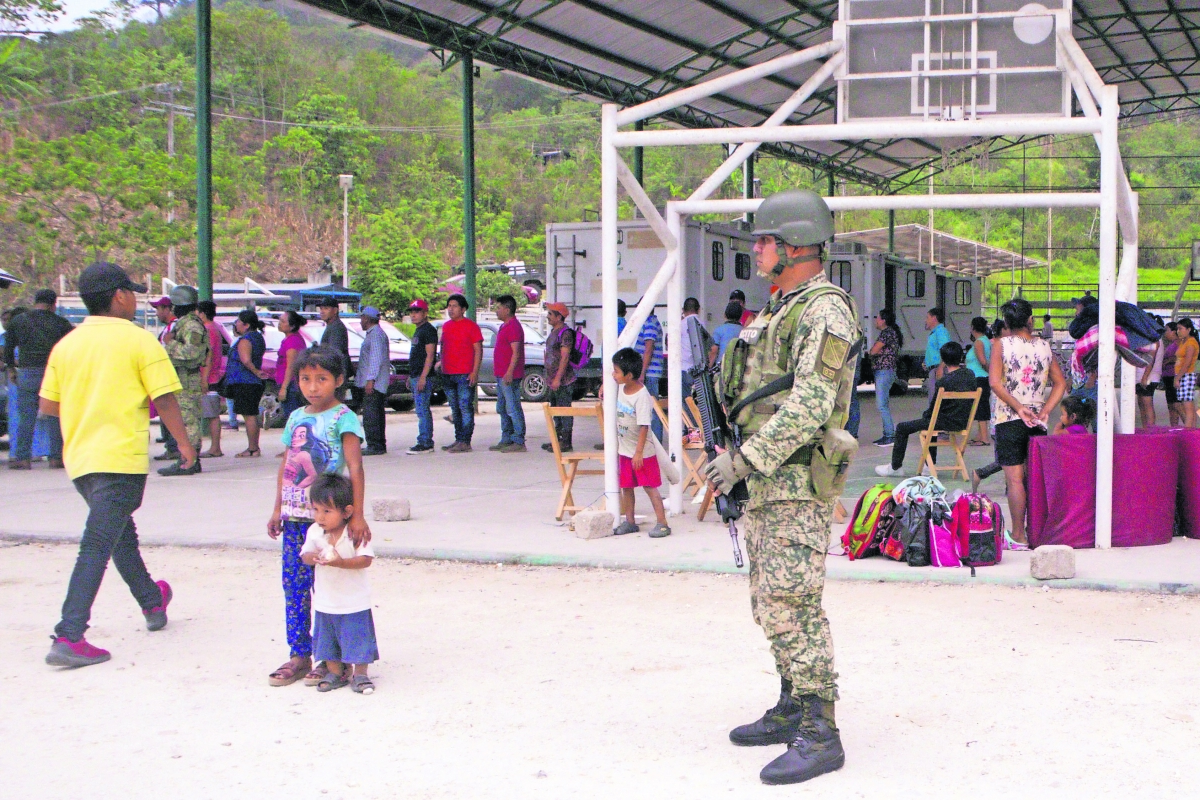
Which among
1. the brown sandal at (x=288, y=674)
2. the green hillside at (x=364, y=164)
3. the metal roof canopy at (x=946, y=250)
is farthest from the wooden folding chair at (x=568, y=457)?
the metal roof canopy at (x=946, y=250)

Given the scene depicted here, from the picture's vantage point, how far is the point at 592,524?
8.10 metres

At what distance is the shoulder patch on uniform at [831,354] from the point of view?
3818mm

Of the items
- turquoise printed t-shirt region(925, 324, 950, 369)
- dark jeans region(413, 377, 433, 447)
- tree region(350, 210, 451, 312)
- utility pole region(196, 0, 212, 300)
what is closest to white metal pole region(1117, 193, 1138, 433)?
turquoise printed t-shirt region(925, 324, 950, 369)

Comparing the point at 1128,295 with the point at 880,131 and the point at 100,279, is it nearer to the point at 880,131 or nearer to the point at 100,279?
the point at 880,131

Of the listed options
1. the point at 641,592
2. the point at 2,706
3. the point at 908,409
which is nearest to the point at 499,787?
the point at 2,706

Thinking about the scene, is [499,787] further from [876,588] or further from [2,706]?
[876,588]

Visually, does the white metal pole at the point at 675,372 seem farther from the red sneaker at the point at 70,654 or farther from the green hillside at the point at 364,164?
the green hillside at the point at 364,164

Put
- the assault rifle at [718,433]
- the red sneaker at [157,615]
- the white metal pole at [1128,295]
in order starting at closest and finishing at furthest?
the assault rifle at [718,433]
the red sneaker at [157,615]
the white metal pole at [1128,295]

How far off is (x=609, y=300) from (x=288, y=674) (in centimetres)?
417

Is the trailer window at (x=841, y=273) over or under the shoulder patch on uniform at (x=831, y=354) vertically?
over

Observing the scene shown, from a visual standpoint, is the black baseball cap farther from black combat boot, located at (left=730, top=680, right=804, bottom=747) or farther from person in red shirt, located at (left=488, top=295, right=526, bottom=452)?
person in red shirt, located at (left=488, top=295, right=526, bottom=452)

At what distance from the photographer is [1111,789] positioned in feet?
12.2

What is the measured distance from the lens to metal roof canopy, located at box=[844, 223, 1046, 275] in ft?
136

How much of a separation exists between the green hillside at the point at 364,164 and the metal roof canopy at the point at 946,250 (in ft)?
6.38
